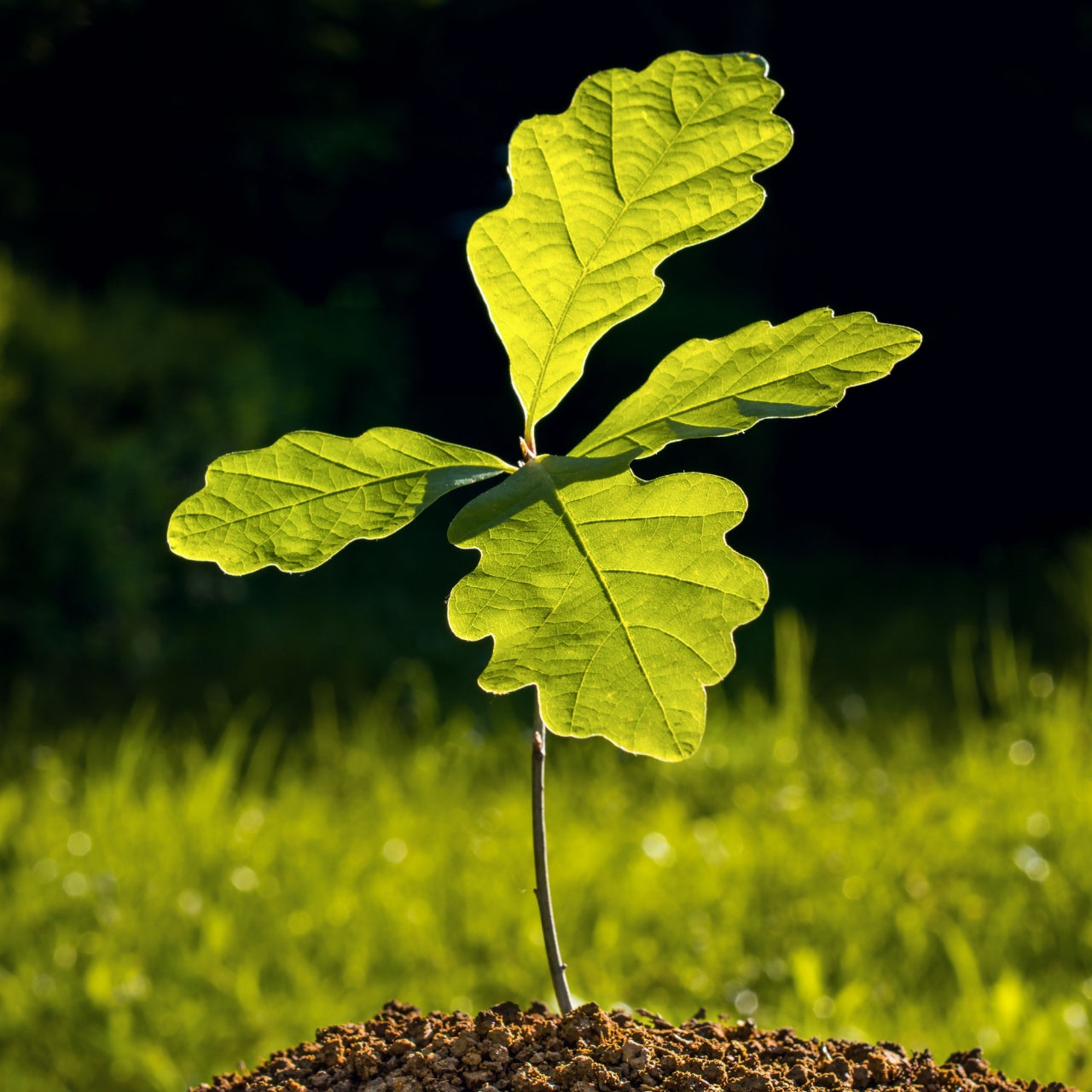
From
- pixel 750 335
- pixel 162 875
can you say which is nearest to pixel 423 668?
pixel 162 875

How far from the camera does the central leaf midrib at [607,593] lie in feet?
2.79

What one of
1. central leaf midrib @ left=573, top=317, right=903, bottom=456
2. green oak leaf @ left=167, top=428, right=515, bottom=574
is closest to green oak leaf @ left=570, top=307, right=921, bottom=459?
central leaf midrib @ left=573, top=317, right=903, bottom=456

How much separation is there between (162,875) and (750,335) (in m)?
2.78

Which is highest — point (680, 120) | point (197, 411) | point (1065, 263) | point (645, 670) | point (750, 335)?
point (1065, 263)

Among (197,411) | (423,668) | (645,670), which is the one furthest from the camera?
(197,411)

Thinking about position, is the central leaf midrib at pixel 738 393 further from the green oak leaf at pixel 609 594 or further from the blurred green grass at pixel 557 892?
the blurred green grass at pixel 557 892

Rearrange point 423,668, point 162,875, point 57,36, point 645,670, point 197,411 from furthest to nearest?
1. point 57,36
2. point 197,411
3. point 423,668
4. point 162,875
5. point 645,670

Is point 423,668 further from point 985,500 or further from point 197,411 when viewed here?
point 985,500

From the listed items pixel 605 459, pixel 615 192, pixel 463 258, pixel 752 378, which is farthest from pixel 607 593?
pixel 463 258

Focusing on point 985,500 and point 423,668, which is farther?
point 985,500

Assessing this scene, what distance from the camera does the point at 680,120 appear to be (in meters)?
0.92

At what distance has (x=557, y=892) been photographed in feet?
10.1

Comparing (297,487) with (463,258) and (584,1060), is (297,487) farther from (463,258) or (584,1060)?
(463,258)

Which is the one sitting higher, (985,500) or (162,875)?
(985,500)
